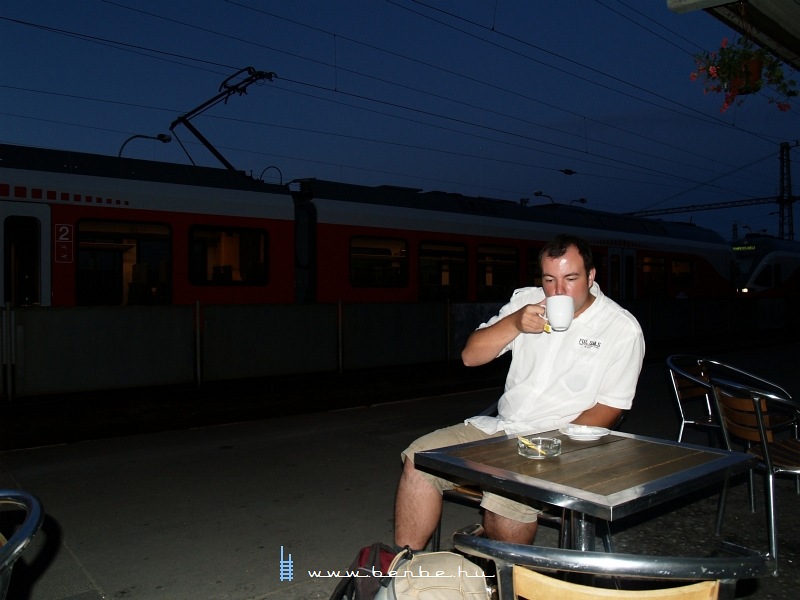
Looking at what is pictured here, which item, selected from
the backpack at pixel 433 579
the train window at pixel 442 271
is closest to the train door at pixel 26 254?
the train window at pixel 442 271

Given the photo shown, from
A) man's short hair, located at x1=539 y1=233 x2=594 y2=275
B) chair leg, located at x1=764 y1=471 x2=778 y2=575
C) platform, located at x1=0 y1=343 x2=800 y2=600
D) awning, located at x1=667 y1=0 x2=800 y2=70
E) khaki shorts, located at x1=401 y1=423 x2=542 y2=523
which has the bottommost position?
platform, located at x1=0 y1=343 x2=800 y2=600

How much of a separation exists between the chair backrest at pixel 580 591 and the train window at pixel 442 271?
36.0 feet

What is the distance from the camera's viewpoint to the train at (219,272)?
311 inches

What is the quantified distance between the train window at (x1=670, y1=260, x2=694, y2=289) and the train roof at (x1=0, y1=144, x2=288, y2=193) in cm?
1253

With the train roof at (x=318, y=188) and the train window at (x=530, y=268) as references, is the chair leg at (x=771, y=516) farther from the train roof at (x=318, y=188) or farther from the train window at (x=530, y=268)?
the train window at (x=530, y=268)

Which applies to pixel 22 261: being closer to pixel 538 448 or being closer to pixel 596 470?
pixel 538 448

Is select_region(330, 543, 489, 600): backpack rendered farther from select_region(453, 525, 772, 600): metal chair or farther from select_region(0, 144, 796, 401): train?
select_region(0, 144, 796, 401): train

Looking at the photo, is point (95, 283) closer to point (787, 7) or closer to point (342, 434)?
point (342, 434)

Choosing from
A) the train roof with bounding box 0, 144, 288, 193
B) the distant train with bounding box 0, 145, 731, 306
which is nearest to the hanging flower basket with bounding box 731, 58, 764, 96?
the distant train with bounding box 0, 145, 731, 306

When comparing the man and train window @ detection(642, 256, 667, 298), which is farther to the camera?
train window @ detection(642, 256, 667, 298)

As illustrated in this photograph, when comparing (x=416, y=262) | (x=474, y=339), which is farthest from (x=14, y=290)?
(x=474, y=339)

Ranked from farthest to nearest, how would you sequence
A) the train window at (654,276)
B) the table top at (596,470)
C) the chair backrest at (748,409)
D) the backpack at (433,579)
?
the train window at (654,276) < the chair backrest at (748,409) < the table top at (596,470) < the backpack at (433,579)

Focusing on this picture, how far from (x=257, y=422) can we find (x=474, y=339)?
5201 mm

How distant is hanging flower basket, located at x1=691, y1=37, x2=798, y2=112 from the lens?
15.8 feet
